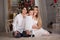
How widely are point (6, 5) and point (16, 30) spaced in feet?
3.85

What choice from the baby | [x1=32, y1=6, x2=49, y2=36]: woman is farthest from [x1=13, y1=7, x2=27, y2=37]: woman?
[x1=32, y1=6, x2=49, y2=36]: woman

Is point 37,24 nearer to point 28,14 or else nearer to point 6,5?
point 28,14

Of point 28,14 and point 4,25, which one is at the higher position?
point 28,14

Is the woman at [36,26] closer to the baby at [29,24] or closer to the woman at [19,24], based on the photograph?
the baby at [29,24]

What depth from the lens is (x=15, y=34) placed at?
4.04m

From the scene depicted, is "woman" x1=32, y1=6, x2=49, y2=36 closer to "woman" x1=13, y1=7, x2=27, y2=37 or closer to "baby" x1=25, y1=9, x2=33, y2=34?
"baby" x1=25, y1=9, x2=33, y2=34

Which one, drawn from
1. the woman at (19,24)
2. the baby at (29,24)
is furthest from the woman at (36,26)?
the woman at (19,24)

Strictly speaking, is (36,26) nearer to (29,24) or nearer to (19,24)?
(29,24)

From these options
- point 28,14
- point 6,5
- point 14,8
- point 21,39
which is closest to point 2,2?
point 6,5

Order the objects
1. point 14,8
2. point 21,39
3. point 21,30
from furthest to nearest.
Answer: point 14,8, point 21,30, point 21,39

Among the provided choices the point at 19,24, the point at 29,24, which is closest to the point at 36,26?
the point at 29,24

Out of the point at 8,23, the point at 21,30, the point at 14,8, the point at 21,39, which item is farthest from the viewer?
the point at 14,8

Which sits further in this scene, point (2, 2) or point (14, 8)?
point (14, 8)

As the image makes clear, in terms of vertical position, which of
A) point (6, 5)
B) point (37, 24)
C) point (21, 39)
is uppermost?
point (6, 5)
